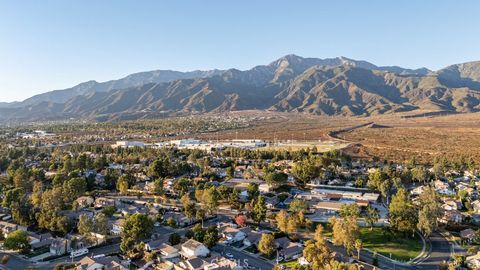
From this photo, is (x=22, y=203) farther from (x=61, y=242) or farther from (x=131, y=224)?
(x=131, y=224)

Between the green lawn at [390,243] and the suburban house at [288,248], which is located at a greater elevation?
the suburban house at [288,248]

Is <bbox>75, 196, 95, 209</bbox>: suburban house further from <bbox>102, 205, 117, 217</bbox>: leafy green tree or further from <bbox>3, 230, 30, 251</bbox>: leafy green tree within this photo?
<bbox>3, 230, 30, 251</bbox>: leafy green tree

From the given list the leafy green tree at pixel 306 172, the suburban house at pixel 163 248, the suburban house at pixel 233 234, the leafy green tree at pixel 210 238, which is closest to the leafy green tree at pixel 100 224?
the suburban house at pixel 163 248

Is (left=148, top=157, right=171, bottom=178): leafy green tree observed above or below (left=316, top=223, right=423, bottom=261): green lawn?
above

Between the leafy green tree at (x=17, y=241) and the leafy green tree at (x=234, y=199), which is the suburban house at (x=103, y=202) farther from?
the leafy green tree at (x=234, y=199)

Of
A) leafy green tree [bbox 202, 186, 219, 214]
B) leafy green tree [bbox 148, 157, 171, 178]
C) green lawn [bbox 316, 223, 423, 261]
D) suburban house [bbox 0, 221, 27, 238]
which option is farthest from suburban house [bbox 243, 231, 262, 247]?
leafy green tree [bbox 148, 157, 171, 178]
